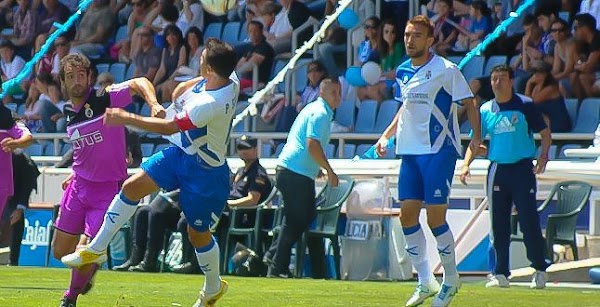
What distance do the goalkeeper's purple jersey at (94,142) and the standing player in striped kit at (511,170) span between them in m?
5.16

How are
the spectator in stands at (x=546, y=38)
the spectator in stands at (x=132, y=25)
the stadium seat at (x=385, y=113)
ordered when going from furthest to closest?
the spectator in stands at (x=132, y=25) → the stadium seat at (x=385, y=113) → the spectator in stands at (x=546, y=38)

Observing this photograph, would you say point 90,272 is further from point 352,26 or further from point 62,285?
point 352,26

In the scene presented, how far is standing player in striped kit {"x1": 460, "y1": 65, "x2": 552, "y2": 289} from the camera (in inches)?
647

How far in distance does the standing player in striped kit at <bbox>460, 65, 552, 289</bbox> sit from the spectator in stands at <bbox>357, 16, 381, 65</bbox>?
5350 millimetres

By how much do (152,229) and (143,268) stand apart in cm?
49

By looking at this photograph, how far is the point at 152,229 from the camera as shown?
63.6ft

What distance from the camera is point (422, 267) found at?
1275 centimetres

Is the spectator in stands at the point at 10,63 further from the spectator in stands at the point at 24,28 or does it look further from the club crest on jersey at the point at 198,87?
the club crest on jersey at the point at 198,87

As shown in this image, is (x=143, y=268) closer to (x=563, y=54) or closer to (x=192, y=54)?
(x=563, y=54)

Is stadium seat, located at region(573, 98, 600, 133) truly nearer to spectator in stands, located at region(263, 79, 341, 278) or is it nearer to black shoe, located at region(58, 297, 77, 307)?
spectator in stands, located at region(263, 79, 341, 278)

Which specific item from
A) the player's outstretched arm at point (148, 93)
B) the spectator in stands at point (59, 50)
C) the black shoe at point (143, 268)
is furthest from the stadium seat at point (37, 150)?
the player's outstretched arm at point (148, 93)

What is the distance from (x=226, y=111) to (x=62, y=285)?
479 centimetres

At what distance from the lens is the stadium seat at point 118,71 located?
26.8 m

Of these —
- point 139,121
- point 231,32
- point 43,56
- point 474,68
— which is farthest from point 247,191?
point 43,56
